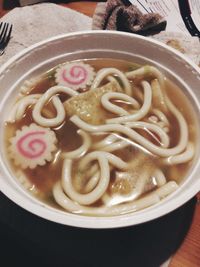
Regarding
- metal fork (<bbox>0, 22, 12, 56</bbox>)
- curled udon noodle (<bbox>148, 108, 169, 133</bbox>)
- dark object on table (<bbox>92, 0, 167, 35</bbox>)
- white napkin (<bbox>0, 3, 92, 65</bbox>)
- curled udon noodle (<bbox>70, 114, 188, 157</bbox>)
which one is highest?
dark object on table (<bbox>92, 0, 167, 35</bbox>)

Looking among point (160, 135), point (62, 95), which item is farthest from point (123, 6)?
point (160, 135)

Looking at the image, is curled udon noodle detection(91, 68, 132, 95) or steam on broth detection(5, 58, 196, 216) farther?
curled udon noodle detection(91, 68, 132, 95)

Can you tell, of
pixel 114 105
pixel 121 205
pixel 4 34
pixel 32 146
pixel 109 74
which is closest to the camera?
pixel 121 205

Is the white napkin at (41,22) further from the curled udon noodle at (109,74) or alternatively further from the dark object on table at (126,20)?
the curled udon noodle at (109,74)

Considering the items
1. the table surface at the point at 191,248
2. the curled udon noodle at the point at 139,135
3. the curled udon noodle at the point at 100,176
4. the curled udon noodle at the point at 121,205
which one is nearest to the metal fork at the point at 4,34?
the curled udon noodle at the point at 139,135

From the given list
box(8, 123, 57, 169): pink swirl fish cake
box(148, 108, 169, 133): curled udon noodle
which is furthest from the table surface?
box(8, 123, 57, 169): pink swirl fish cake

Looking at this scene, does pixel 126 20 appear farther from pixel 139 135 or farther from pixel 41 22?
pixel 139 135

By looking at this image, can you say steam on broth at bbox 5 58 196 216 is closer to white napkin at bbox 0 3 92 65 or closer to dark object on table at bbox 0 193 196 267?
dark object on table at bbox 0 193 196 267

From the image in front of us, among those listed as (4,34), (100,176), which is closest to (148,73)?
(100,176)
